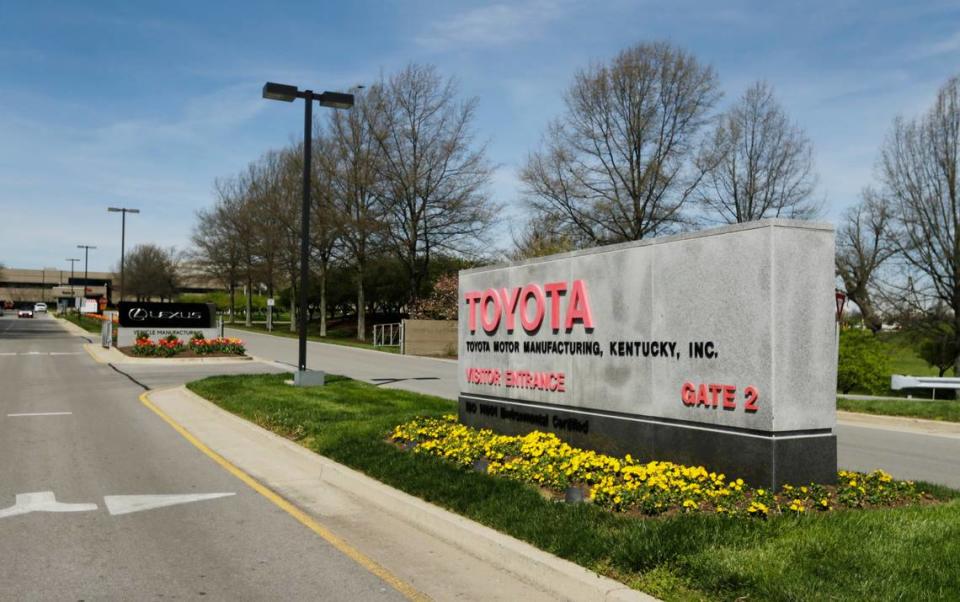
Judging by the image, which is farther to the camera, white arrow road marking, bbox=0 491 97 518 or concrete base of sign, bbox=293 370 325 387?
concrete base of sign, bbox=293 370 325 387

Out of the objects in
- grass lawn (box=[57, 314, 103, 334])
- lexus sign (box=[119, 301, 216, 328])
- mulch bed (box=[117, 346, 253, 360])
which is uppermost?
lexus sign (box=[119, 301, 216, 328])

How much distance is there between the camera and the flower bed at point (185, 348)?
30234 millimetres

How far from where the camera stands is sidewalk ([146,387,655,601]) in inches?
213

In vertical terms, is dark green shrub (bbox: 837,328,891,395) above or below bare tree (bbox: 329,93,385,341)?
below

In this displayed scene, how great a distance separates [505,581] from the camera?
5664 millimetres

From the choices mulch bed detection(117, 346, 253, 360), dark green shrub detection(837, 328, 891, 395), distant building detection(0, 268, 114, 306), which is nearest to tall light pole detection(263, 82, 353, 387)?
mulch bed detection(117, 346, 253, 360)

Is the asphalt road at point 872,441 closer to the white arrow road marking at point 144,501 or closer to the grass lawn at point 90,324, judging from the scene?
the white arrow road marking at point 144,501

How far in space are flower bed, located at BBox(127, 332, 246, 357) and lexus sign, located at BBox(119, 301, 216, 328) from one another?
164 cm

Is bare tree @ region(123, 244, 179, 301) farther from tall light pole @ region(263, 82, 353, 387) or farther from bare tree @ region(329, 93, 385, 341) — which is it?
tall light pole @ region(263, 82, 353, 387)

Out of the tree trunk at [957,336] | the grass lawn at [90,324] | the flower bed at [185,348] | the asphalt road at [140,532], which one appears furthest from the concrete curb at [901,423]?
the grass lawn at [90,324]

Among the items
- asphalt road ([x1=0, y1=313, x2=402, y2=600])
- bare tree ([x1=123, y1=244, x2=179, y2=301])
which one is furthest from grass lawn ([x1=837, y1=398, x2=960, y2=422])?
bare tree ([x1=123, y1=244, x2=179, y2=301])

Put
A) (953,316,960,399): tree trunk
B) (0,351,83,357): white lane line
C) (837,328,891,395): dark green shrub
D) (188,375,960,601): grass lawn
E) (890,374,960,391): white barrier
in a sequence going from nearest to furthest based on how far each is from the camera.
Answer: (188,375,960,601): grass lawn
(890,374,960,391): white barrier
(837,328,891,395): dark green shrub
(953,316,960,399): tree trunk
(0,351,83,357): white lane line

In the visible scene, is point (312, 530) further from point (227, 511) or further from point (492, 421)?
point (492, 421)

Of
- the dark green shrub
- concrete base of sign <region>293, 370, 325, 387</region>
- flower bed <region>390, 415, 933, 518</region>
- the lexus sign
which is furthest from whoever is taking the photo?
the lexus sign
